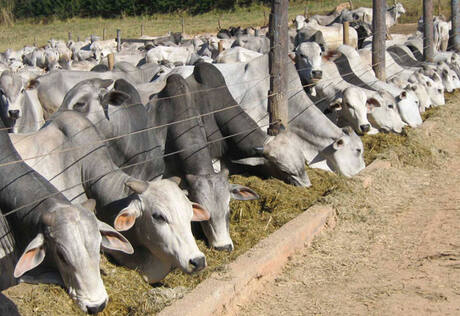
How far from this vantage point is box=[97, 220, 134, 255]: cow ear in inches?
164

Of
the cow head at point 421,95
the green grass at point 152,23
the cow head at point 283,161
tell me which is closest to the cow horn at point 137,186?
the cow head at point 283,161

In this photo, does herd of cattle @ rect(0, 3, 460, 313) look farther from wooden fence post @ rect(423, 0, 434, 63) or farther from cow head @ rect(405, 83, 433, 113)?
wooden fence post @ rect(423, 0, 434, 63)

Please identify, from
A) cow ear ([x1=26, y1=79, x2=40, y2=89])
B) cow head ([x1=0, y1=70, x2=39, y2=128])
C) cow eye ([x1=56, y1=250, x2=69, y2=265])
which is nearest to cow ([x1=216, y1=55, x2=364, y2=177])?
cow ear ([x1=26, y1=79, x2=40, y2=89])

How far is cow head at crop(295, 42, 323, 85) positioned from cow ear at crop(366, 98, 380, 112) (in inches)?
31.8

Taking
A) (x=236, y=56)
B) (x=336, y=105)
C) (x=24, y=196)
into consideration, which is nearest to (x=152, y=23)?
(x=236, y=56)

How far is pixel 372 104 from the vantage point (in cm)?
958

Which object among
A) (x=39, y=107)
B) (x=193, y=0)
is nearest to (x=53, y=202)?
(x=39, y=107)

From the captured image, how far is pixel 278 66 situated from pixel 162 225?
11.1 feet

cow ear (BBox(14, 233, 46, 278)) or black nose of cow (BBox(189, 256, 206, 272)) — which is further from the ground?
cow ear (BBox(14, 233, 46, 278))

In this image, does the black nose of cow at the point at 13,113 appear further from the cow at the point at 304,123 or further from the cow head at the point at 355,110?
the cow head at the point at 355,110

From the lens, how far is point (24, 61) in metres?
24.8

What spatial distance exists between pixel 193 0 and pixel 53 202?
4743 centimetres

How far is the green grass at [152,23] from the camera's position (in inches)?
1501

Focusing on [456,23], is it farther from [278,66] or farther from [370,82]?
[278,66]
